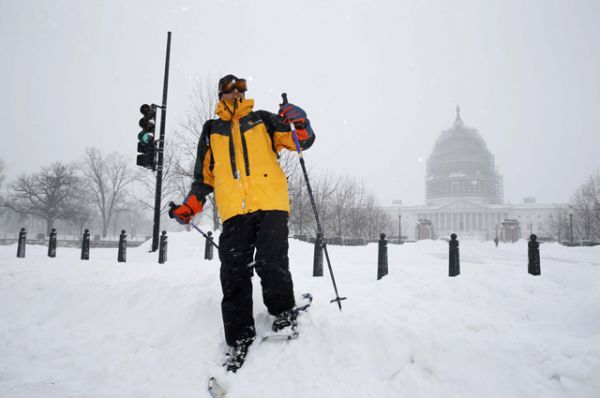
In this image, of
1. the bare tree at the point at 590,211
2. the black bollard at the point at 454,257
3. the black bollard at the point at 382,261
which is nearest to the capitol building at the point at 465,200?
the bare tree at the point at 590,211

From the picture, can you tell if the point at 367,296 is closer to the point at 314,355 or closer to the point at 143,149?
the point at 314,355

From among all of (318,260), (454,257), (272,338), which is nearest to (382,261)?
(318,260)

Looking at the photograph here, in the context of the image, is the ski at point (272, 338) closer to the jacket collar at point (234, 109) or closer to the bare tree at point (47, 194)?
the jacket collar at point (234, 109)

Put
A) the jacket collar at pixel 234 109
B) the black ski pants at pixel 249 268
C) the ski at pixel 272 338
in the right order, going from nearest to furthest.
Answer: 1. the ski at pixel 272 338
2. the black ski pants at pixel 249 268
3. the jacket collar at pixel 234 109

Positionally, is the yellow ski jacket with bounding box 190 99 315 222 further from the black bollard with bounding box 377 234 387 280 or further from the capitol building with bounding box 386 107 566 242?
the capitol building with bounding box 386 107 566 242

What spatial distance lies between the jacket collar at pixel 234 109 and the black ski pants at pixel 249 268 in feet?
3.11

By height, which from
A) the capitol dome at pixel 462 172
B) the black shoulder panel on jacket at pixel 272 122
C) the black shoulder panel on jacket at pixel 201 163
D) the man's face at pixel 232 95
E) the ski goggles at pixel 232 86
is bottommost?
the black shoulder panel on jacket at pixel 201 163

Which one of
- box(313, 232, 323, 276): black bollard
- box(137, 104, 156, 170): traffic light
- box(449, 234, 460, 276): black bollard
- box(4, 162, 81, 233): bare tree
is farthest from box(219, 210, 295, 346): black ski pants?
box(4, 162, 81, 233): bare tree

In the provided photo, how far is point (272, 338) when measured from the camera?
2898 millimetres

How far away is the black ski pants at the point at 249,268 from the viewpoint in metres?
2.93

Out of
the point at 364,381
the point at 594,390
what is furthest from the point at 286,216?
the point at 594,390

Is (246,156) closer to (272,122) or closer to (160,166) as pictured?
(272,122)

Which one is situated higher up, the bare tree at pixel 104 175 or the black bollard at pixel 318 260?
the bare tree at pixel 104 175

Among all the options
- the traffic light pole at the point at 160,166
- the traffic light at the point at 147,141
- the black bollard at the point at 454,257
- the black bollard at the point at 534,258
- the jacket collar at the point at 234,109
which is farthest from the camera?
the traffic light pole at the point at 160,166
